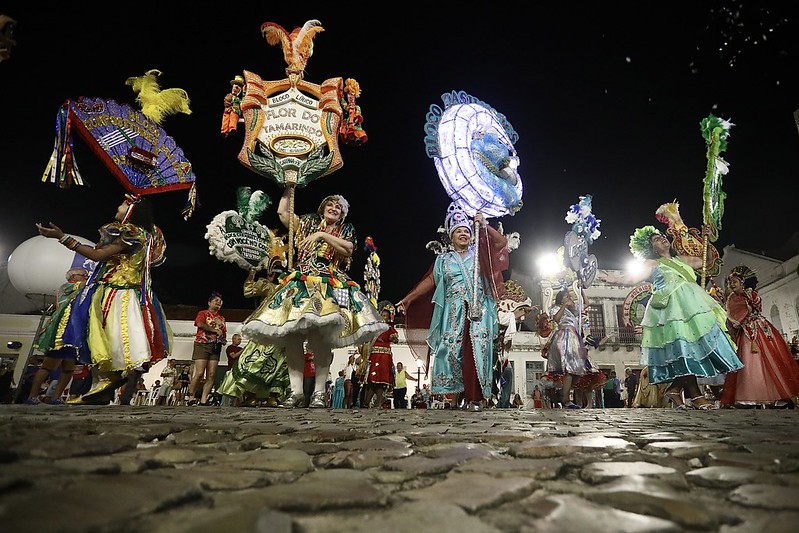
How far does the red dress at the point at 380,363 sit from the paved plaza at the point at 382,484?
25.7 feet

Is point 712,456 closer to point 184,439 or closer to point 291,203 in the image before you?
point 184,439

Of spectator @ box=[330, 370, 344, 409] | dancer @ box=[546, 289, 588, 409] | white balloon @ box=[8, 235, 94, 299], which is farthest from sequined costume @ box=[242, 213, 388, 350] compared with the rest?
white balloon @ box=[8, 235, 94, 299]

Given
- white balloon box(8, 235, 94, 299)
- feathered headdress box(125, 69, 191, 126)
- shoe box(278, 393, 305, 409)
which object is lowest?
shoe box(278, 393, 305, 409)

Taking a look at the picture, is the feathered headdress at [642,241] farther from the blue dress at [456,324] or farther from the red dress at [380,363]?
the red dress at [380,363]

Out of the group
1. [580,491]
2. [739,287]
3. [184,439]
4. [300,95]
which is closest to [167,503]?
[580,491]

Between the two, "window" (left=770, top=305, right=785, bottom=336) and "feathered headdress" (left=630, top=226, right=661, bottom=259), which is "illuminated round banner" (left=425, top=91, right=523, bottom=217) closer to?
"feathered headdress" (left=630, top=226, right=661, bottom=259)

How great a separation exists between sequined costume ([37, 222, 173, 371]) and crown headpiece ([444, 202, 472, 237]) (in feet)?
12.8

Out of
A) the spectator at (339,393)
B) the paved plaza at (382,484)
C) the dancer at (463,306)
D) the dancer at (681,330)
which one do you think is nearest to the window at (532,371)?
the spectator at (339,393)

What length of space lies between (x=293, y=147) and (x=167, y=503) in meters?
6.45

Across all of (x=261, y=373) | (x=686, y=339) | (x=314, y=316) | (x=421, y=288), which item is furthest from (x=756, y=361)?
(x=261, y=373)

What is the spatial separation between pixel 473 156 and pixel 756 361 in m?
5.05

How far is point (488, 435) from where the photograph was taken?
6.68ft

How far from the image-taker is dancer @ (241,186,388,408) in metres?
4.99

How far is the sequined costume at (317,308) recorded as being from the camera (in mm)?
4969
